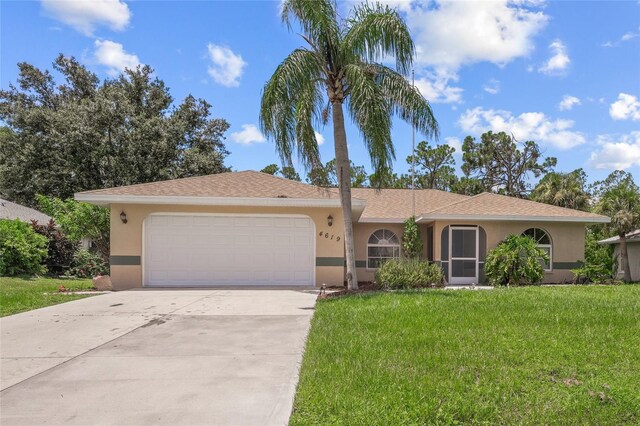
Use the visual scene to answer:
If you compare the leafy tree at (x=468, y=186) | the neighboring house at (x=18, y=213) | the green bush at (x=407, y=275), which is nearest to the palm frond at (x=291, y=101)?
the green bush at (x=407, y=275)

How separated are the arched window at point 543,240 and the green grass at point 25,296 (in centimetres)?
1453

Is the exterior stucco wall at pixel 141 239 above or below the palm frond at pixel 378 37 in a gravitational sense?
below

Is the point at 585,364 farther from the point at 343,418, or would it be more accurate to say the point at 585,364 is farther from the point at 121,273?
the point at 121,273

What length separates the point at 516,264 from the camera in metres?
14.0

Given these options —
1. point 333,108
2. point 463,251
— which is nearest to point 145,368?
point 333,108

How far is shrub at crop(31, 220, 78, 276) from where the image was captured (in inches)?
701

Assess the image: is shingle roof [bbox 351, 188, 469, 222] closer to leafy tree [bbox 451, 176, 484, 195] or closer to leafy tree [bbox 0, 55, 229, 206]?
leafy tree [bbox 0, 55, 229, 206]

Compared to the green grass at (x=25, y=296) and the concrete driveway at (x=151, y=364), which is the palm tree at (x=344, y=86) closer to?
the concrete driveway at (x=151, y=364)

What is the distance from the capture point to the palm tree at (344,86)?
10.5 m

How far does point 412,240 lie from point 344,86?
6.67 metres

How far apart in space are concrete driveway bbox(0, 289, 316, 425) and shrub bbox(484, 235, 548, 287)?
25.5ft

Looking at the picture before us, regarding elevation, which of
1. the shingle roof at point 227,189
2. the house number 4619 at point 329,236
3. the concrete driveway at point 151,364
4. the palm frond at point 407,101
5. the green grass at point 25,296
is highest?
the palm frond at point 407,101

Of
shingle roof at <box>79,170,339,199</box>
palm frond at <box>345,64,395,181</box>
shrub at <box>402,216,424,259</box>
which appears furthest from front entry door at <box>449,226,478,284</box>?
palm frond at <box>345,64,395,181</box>

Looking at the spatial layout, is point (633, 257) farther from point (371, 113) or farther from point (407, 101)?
point (371, 113)
